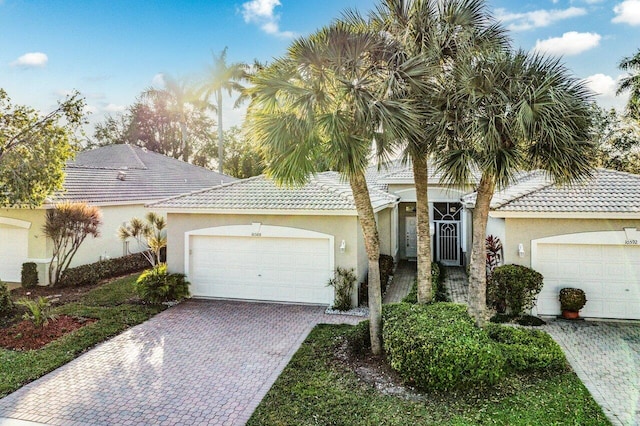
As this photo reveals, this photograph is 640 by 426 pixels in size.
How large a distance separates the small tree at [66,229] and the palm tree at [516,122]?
13648 millimetres

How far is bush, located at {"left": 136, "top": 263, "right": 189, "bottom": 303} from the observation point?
13484 millimetres

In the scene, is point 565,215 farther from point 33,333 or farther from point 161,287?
point 33,333

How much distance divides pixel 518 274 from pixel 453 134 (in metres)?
5.65

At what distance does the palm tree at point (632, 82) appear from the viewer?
25.1 m

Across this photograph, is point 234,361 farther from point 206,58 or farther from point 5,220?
point 206,58

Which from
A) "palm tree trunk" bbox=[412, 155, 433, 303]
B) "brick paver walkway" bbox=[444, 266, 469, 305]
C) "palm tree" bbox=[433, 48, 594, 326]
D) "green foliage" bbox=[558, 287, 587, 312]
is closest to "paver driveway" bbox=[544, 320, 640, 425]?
"green foliage" bbox=[558, 287, 587, 312]

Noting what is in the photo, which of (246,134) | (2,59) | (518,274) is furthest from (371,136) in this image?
(2,59)

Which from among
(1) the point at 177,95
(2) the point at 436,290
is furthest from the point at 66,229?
(1) the point at 177,95

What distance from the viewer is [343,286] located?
42.2ft

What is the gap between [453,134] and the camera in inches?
341

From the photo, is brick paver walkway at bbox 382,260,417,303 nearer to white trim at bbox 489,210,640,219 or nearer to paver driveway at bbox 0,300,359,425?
paver driveway at bbox 0,300,359,425

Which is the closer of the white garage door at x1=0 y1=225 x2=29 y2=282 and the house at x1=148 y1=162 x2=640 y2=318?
the house at x1=148 y1=162 x2=640 y2=318

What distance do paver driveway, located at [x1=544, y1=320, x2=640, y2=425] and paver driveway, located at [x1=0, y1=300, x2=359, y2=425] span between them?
5.83 m

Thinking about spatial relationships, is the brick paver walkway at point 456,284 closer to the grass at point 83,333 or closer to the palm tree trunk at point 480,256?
the palm tree trunk at point 480,256
